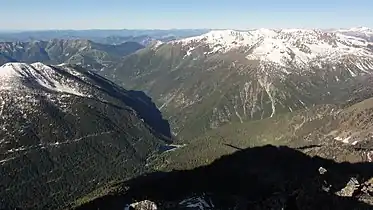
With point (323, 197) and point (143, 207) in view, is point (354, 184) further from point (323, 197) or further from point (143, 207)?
point (143, 207)

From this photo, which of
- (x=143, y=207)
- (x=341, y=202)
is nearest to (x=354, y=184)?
(x=341, y=202)

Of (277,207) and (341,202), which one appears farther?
(277,207)

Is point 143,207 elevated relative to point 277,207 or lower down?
lower down

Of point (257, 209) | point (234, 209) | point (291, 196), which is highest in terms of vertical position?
point (291, 196)

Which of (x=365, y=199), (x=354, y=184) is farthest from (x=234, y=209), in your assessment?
(x=365, y=199)

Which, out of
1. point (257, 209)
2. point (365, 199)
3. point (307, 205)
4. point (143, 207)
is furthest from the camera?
point (143, 207)

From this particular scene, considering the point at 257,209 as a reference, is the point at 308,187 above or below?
above

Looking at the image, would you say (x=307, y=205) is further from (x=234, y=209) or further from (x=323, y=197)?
(x=234, y=209)

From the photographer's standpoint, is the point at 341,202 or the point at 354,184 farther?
the point at 354,184

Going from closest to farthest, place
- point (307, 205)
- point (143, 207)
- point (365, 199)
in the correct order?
point (307, 205) → point (365, 199) → point (143, 207)
